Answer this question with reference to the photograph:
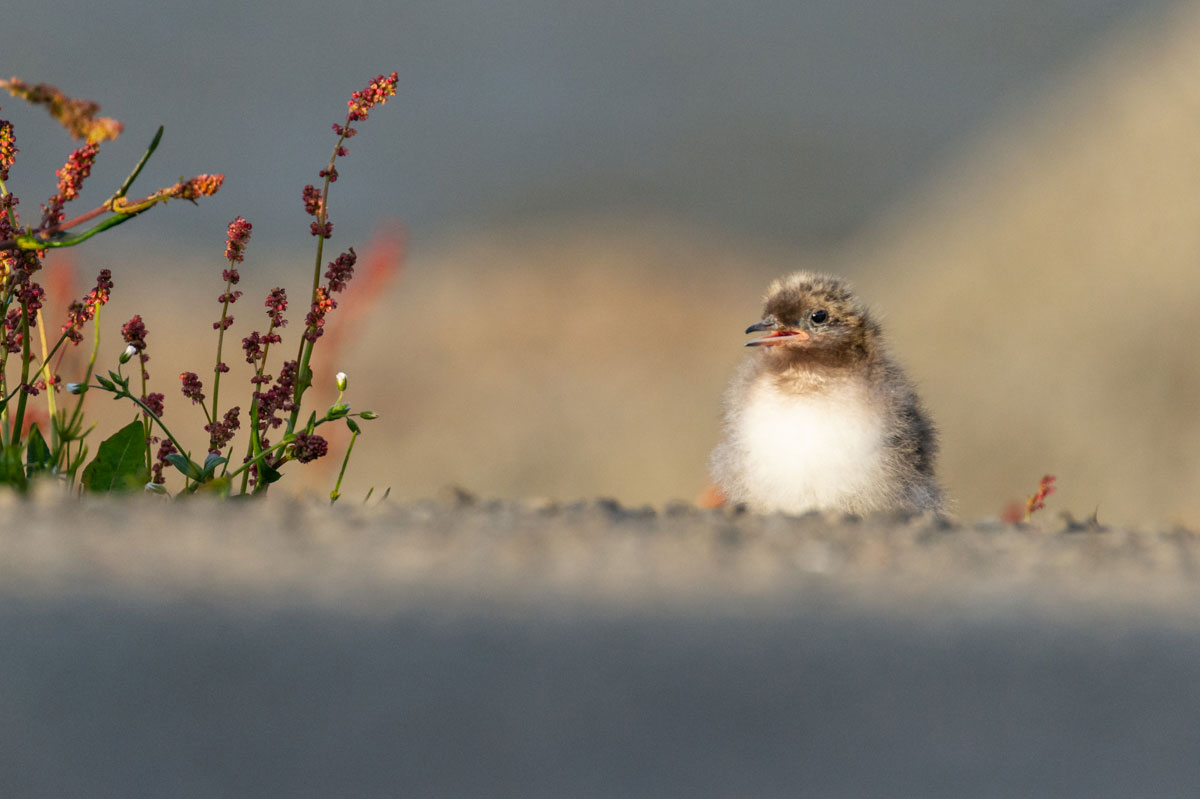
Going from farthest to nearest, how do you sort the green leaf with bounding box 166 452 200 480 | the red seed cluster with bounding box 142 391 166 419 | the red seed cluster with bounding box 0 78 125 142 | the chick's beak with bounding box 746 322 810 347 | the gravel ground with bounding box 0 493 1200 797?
the chick's beak with bounding box 746 322 810 347, the red seed cluster with bounding box 142 391 166 419, the green leaf with bounding box 166 452 200 480, the red seed cluster with bounding box 0 78 125 142, the gravel ground with bounding box 0 493 1200 797

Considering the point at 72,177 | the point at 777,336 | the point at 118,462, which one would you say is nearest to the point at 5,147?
the point at 72,177

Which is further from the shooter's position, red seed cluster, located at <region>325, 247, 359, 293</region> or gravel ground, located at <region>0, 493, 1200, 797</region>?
red seed cluster, located at <region>325, 247, 359, 293</region>

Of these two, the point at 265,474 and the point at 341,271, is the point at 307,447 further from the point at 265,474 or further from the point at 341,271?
the point at 341,271

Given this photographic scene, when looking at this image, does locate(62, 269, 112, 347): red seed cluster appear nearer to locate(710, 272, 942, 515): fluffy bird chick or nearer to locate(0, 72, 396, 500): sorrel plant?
locate(0, 72, 396, 500): sorrel plant

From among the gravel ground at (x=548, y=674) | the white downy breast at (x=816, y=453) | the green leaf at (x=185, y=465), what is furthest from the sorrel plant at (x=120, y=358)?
the white downy breast at (x=816, y=453)

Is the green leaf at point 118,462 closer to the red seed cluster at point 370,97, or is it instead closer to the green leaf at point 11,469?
the green leaf at point 11,469

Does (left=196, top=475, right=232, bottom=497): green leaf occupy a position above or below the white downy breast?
below

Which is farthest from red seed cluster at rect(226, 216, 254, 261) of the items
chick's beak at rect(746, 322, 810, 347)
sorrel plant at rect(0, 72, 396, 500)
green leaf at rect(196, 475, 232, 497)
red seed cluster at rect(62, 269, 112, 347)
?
chick's beak at rect(746, 322, 810, 347)
